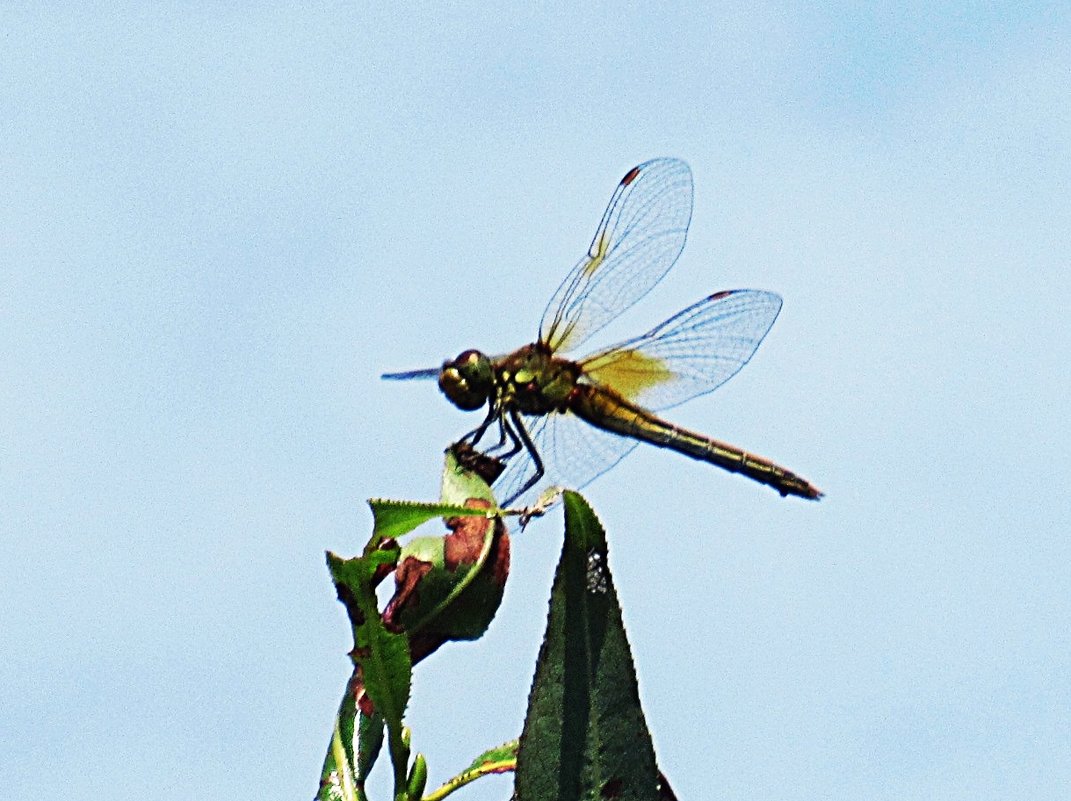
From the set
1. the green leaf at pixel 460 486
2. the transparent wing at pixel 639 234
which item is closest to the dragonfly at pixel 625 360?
the transparent wing at pixel 639 234

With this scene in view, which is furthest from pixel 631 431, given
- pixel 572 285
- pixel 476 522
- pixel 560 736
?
pixel 560 736

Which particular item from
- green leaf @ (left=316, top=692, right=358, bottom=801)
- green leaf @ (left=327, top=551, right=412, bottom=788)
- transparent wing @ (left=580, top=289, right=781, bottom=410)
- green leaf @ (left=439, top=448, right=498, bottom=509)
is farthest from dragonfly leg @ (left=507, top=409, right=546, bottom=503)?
green leaf @ (left=327, top=551, right=412, bottom=788)

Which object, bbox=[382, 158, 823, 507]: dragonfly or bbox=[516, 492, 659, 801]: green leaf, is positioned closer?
bbox=[516, 492, 659, 801]: green leaf

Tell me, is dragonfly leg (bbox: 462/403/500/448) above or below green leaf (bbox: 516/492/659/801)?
above

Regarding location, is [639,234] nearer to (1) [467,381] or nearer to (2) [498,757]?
(1) [467,381]

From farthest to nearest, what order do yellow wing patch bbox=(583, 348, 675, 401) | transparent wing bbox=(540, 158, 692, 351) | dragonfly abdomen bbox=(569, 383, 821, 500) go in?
transparent wing bbox=(540, 158, 692, 351) → yellow wing patch bbox=(583, 348, 675, 401) → dragonfly abdomen bbox=(569, 383, 821, 500)

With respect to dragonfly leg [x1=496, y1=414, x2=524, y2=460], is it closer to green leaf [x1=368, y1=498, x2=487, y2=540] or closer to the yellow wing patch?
the yellow wing patch

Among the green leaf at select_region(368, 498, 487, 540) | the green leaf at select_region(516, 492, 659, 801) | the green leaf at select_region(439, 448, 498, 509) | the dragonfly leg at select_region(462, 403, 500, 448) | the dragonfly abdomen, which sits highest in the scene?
the dragonfly abdomen

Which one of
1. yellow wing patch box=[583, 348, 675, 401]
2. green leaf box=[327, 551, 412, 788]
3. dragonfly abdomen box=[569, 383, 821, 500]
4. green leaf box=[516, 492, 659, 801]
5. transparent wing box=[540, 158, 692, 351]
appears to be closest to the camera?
green leaf box=[516, 492, 659, 801]
